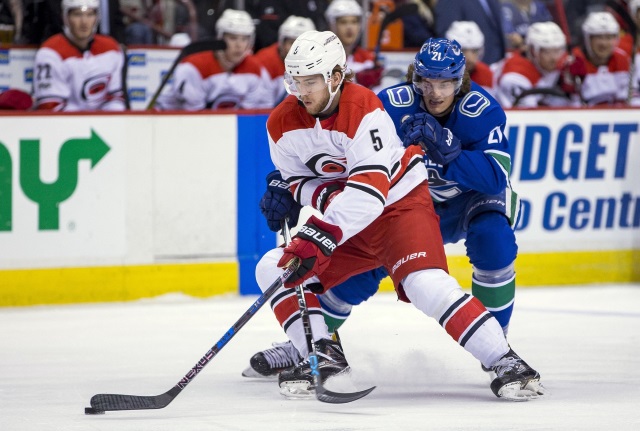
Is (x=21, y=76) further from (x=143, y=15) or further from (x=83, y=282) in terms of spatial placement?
(x=83, y=282)

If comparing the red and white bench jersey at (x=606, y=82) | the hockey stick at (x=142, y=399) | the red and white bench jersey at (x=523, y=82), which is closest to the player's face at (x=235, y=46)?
the red and white bench jersey at (x=523, y=82)

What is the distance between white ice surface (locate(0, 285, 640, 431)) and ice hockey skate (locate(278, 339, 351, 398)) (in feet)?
0.24

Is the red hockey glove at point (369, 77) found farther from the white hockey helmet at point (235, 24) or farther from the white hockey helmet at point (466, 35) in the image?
the white hockey helmet at point (235, 24)

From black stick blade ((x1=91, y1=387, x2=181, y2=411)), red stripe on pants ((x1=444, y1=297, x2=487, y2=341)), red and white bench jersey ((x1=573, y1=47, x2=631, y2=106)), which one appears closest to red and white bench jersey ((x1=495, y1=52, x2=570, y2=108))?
red and white bench jersey ((x1=573, y1=47, x2=631, y2=106))

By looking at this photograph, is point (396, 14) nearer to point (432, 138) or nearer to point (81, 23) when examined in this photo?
point (81, 23)

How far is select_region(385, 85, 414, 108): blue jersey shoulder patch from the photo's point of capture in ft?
14.7

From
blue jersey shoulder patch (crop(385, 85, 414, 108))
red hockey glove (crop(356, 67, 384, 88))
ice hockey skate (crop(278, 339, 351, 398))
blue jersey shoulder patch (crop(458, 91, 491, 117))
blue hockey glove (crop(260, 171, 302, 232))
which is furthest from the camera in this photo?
red hockey glove (crop(356, 67, 384, 88))

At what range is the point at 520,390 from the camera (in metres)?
3.94

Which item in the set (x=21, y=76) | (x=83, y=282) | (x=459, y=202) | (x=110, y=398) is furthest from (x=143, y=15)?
(x=110, y=398)

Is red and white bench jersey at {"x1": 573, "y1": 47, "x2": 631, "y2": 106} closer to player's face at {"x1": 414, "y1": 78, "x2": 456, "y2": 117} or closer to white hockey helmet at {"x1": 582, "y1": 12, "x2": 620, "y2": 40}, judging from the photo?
white hockey helmet at {"x1": 582, "y1": 12, "x2": 620, "y2": 40}

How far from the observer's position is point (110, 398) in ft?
12.7

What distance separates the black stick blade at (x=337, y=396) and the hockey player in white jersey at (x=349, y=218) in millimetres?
103

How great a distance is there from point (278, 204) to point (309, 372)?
22.2 inches

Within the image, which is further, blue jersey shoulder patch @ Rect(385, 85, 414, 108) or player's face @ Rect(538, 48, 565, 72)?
player's face @ Rect(538, 48, 565, 72)
